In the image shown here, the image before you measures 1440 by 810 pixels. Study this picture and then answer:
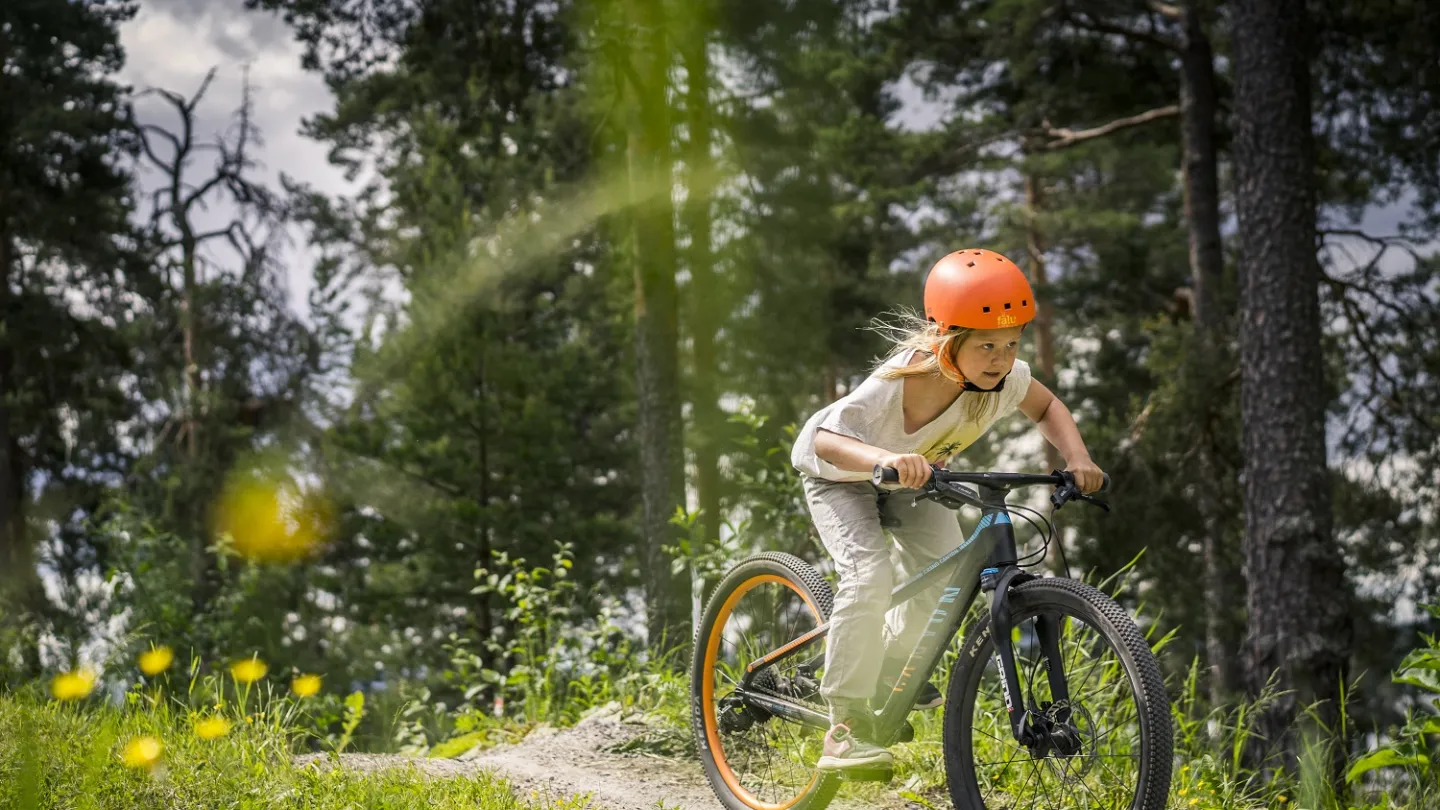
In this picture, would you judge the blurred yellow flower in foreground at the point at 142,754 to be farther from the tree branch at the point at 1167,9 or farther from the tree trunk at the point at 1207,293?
the tree branch at the point at 1167,9

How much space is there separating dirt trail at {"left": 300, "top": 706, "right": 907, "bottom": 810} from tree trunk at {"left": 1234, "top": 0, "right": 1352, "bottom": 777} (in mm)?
4919

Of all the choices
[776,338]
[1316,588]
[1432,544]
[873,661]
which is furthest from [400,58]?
[1432,544]

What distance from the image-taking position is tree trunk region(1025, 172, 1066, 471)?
19.5 meters

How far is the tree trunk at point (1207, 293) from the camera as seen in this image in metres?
12.0

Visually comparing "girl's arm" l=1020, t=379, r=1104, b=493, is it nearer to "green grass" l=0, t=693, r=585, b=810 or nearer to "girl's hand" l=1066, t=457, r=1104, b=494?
"girl's hand" l=1066, t=457, r=1104, b=494

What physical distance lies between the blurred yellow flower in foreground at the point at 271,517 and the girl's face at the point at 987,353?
16.8 metres

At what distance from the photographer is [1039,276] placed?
19844mm

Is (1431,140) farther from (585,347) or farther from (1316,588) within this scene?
(585,347)

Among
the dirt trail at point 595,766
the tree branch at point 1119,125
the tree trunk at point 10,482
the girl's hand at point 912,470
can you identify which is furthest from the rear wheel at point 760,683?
the tree trunk at point 10,482

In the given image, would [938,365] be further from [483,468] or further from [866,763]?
[483,468]

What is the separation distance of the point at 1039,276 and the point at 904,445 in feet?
56.2

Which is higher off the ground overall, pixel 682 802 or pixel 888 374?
pixel 888 374

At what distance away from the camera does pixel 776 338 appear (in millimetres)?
19672

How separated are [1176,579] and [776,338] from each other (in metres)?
7.30
